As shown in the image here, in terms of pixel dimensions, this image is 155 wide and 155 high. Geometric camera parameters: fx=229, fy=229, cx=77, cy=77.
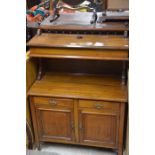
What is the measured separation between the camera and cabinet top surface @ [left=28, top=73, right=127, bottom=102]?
1.63m

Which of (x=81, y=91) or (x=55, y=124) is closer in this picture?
(x=81, y=91)

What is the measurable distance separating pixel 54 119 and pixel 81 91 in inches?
12.5

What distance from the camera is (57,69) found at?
6.52ft

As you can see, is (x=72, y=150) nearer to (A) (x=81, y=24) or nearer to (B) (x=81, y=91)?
(B) (x=81, y=91)

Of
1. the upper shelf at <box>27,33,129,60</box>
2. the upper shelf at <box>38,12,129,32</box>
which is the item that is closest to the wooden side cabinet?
the upper shelf at <box>27,33,129,60</box>

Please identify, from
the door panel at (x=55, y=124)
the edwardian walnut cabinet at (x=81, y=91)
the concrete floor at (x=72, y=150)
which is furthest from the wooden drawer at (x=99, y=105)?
the concrete floor at (x=72, y=150)

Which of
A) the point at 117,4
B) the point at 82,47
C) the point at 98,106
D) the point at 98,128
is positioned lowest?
the point at 98,128

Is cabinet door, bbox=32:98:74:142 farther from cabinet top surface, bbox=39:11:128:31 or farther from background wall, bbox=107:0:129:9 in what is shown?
background wall, bbox=107:0:129:9

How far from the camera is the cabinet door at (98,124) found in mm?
1650

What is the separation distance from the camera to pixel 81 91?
1689 mm

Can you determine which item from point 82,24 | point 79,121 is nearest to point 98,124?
point 79,121
